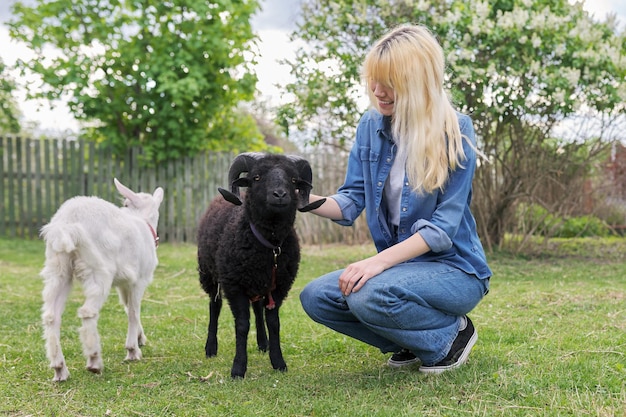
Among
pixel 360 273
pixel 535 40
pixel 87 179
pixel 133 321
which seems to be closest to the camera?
pixel 360 273

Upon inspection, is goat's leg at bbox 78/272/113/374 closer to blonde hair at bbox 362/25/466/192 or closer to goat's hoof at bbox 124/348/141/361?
goat's hoof at bbox 124/348/141/361

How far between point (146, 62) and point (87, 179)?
270 cm

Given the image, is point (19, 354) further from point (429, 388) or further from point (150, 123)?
point (150, 123)

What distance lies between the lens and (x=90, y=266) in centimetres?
406

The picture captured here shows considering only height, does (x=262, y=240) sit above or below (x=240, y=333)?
above

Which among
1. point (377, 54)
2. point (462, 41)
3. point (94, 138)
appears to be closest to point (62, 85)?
point (94, 138)

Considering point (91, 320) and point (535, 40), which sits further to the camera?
point (535, 40)

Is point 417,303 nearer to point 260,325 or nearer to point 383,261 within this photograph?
point 383,261

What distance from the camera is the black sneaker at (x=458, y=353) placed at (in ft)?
11.8

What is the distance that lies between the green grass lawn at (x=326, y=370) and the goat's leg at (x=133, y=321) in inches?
3.8

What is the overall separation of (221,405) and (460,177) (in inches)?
69.0

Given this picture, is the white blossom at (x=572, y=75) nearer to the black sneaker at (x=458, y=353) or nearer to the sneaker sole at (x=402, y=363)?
the black sneaker at (x=458, y=353)

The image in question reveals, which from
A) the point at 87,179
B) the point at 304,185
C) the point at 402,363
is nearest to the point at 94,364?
the point at 304,185

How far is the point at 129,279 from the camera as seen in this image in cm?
451
